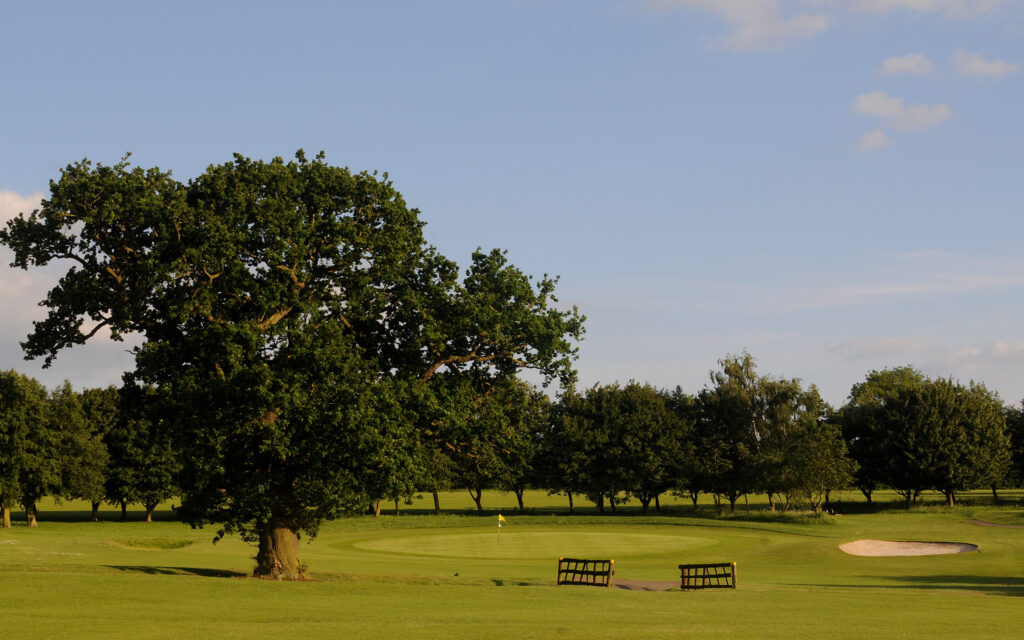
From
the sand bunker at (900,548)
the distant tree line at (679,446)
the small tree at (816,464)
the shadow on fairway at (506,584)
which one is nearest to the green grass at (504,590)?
the shadow on fairway at (506,584)

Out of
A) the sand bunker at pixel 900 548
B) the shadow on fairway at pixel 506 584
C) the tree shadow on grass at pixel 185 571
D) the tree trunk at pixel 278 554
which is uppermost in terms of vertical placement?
the tree trunk at pixel 278 554

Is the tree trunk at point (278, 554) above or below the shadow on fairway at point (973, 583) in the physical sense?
above

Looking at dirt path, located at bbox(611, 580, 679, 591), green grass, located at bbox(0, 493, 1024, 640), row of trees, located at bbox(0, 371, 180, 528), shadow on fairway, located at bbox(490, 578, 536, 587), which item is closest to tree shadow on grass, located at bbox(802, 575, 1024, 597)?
green grass, located at bbox(0, 493, 1024, 640)

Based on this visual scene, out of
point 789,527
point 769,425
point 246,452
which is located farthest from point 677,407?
point 246,452

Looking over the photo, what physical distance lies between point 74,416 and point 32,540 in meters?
41.1

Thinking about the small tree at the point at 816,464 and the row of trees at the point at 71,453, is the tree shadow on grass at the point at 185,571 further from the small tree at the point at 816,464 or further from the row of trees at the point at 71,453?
the small tree at the point at 816,464

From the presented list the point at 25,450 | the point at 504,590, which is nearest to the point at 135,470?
the point at 25,450

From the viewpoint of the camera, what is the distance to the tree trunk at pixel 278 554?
34.9 meters

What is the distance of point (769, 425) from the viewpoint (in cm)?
9200

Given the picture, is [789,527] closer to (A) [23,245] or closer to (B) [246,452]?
(B) [246,452]

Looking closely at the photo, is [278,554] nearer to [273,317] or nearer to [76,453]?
[273,317]

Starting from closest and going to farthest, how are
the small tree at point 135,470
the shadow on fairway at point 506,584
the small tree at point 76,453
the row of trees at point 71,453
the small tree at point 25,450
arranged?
1. the shadow on fairway at point 506,584
2. the small tree at point 25,450
3. the row of trees at point 71,453
4. the small tree at point 76,453
5. the small tree at point 135,470

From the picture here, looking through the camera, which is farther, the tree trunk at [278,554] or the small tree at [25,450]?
the small tree at [25,450]

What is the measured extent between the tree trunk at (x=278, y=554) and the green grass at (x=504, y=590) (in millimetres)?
1244
